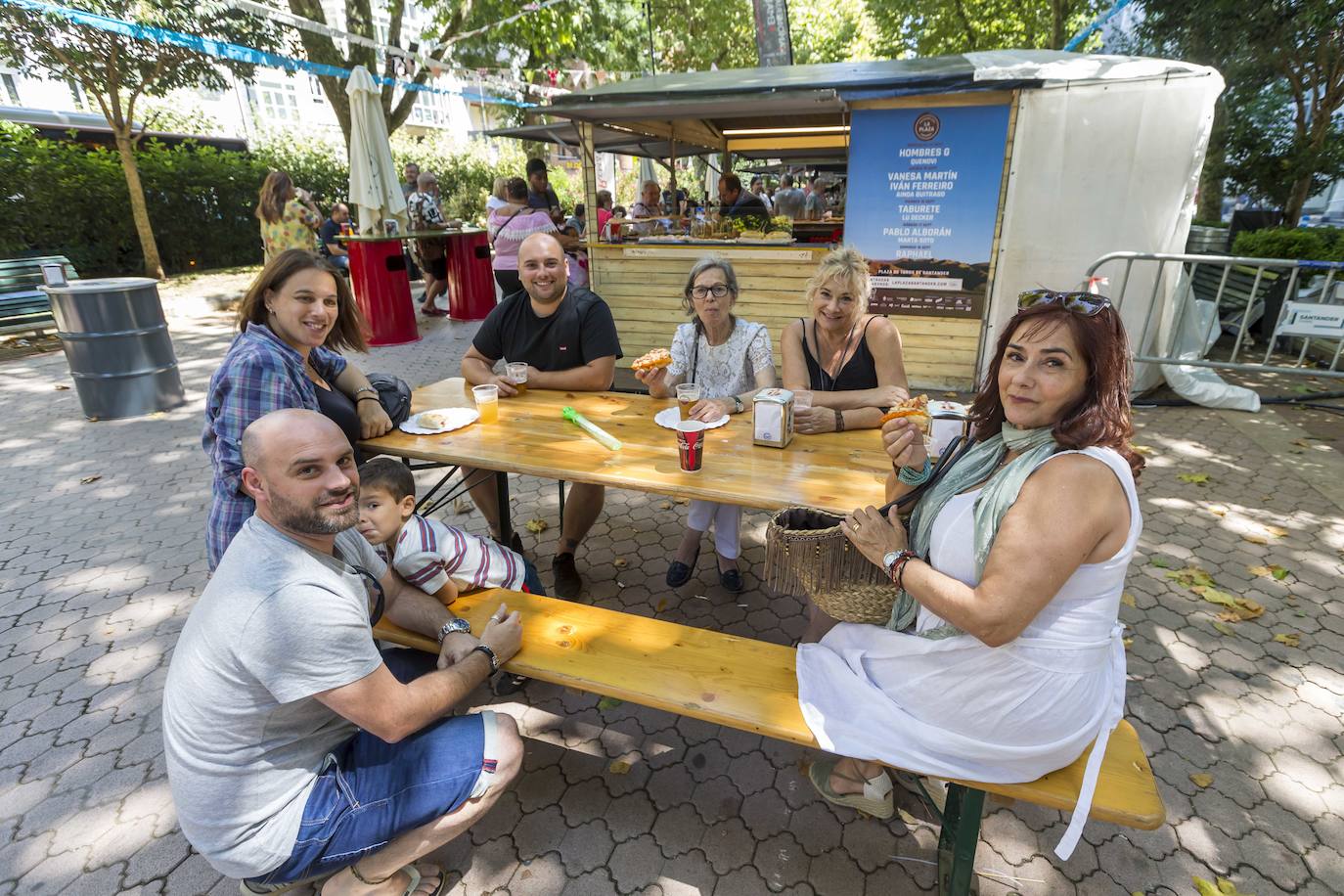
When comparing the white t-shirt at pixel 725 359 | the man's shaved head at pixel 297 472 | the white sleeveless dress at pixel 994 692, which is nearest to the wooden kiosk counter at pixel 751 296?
the white t-shirt at pixel 725 359

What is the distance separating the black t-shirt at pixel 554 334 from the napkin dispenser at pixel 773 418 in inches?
50.4

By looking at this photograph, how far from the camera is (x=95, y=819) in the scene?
232cm

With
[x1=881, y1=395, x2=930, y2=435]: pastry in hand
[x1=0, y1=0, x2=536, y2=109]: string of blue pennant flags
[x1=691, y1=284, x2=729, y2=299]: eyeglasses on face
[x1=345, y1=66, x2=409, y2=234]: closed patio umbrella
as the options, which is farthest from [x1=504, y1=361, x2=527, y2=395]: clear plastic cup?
[x1=0, y1=0, x2=536, y2=109]: string of blue pennant flags

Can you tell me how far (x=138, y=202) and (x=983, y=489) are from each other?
14.5 meters

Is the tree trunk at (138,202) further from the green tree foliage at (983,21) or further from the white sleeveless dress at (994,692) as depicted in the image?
the green tree foliage at (983,21)

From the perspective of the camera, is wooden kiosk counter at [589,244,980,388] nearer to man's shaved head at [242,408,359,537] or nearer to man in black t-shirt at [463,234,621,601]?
man in black t-shirt at [463,234,621,601]

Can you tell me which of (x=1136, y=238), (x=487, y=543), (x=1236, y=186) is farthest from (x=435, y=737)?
(x=1236, y=186)

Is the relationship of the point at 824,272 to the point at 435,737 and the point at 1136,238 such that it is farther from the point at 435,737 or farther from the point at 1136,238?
the point at 1136,238

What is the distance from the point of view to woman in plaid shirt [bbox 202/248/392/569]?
7.82ft

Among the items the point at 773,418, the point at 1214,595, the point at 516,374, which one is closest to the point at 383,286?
the point at 516,374

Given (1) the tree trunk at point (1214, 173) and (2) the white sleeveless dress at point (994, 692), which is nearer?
(2) the white sleeveless dress at point (994, 692)

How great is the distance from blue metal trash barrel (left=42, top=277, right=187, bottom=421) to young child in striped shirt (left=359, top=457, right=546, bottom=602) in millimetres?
5195

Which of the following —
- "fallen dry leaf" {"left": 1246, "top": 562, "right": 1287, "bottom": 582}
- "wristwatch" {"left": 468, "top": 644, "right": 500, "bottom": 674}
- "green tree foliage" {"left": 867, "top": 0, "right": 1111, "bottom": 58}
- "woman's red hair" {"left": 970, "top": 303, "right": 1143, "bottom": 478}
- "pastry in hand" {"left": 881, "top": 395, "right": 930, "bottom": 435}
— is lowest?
"fallen dry leaf" {"left": 1246, "top": 562, "right": 1287, "bottom": 582}

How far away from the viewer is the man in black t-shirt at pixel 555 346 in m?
3.59
